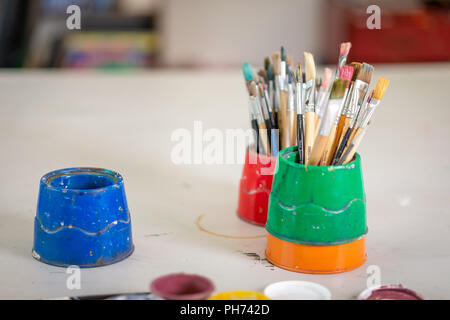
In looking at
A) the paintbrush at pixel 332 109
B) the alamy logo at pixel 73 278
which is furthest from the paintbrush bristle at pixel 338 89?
the alamy logo at pixel 73 278

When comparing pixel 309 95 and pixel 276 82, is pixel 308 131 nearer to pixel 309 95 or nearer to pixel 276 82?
pixel 309 95

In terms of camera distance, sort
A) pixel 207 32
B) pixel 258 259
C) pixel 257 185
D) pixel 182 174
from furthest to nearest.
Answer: pixel 207 32, pixel 182 174, pixel 257 185, pixel 258 259

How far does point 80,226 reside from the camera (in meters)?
0.73

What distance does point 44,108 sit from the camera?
1429 millimetres

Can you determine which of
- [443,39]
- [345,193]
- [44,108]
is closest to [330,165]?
[345,193]

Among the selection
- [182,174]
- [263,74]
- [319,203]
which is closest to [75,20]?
[182,174]

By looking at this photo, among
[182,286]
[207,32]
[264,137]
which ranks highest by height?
[207,32]

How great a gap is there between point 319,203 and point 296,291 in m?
0.11

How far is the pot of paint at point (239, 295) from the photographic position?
669mm

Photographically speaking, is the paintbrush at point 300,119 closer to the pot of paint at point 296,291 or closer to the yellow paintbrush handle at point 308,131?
the yellow paintbrush handle at point 308,131

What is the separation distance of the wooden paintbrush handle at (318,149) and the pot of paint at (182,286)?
0.62 feet

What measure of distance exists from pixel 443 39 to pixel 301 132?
2.38 metres

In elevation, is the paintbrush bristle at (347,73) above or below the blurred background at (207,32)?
below

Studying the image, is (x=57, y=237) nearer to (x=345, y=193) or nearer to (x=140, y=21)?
(x=345, y=193)
